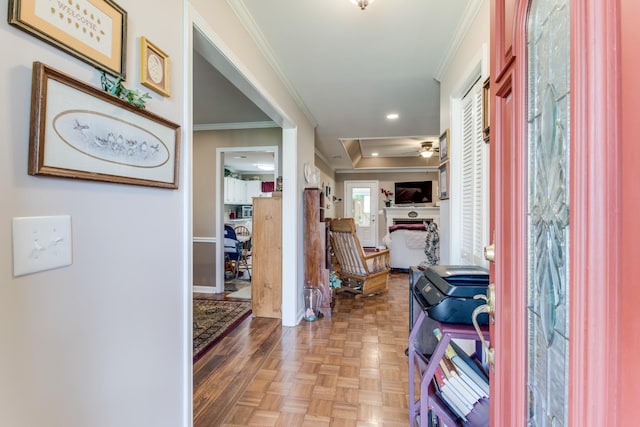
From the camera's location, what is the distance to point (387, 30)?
201cm

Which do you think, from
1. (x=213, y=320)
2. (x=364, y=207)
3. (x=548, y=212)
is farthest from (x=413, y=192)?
(x=548, y=212)

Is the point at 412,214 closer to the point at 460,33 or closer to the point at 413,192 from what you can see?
the point at 413,192

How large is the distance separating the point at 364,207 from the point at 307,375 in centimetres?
716

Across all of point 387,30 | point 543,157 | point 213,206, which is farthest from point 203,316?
point 543,157

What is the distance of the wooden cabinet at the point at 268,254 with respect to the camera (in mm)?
3342

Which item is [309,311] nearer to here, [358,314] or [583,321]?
[358,314]

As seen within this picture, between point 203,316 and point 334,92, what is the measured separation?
9.04 feet

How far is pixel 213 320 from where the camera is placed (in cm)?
323

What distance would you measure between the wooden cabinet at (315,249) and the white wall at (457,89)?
1294 mm

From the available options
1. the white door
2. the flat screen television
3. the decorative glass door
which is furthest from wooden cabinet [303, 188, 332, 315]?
the flat screen television

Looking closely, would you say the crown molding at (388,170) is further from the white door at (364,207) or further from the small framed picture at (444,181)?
the small framed picture at (444,181)

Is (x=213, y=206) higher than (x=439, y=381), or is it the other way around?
(x=213, y=206)

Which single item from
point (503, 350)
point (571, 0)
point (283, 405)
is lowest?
point (283, 405)

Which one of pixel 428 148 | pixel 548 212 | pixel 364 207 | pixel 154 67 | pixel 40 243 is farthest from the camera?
pixel 364 207
